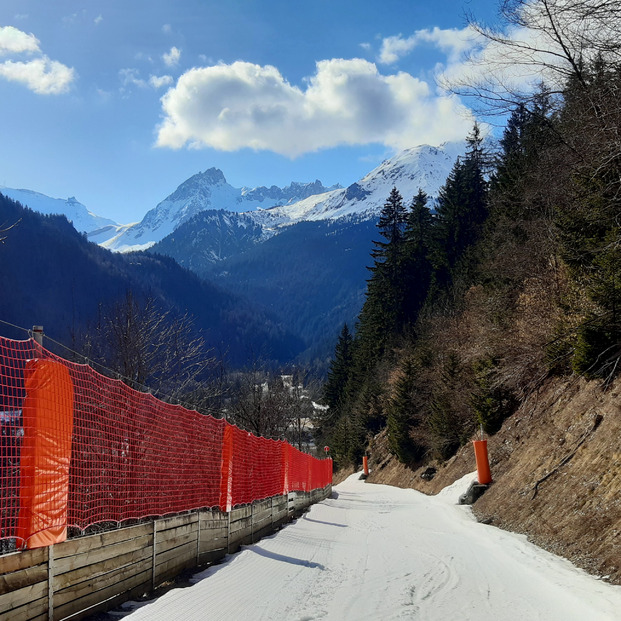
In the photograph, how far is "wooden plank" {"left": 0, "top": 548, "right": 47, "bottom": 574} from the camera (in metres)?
3.54

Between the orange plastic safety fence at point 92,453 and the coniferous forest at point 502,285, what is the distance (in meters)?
6.71

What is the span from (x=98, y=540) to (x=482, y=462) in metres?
12.1

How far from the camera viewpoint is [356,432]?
51625mm

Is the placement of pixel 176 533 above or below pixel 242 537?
above

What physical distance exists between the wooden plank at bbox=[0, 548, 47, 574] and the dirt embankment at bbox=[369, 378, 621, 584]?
5.59 metres

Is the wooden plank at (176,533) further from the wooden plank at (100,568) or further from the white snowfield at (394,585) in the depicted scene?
the white snowfield at (394,585)

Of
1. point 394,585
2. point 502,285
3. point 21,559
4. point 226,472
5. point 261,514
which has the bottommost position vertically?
point 261,514

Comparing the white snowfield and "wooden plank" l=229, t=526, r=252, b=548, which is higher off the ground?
the white snowfield

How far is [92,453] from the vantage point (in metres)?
5.33

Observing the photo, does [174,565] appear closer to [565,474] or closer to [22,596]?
[22,596]


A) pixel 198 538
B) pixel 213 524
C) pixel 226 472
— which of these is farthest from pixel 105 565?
pixel 226 472

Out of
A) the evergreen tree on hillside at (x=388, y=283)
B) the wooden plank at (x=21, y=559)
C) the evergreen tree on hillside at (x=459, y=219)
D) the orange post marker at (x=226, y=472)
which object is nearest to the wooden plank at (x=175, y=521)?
the orange post marker at (x=226, y=472)

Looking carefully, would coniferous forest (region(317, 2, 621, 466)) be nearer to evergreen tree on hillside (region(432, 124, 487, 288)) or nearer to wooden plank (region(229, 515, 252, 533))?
evergreen tree on hillside (region(432, 124, 487, 288))

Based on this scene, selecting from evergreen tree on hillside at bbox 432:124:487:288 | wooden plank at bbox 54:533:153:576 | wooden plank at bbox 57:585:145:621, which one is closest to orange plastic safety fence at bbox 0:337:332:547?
wooden plank at bbox 54:533:153:576
